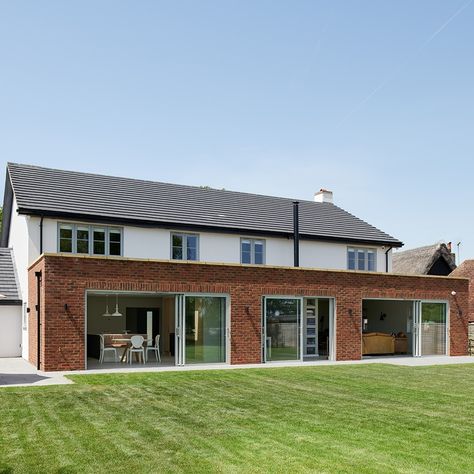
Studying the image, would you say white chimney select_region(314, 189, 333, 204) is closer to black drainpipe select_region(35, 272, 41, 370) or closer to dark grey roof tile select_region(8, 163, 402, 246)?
dark grey roof tile select_region(8, 163, 402, 246)

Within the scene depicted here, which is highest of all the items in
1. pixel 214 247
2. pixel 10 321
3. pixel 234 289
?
pixel 214 247

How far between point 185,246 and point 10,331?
25.2ft

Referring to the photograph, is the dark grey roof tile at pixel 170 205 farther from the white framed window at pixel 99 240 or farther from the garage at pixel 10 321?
the garage at pixel 10 321

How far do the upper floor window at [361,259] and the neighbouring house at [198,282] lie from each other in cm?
7

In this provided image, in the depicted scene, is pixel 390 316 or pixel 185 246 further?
pixel 390 316

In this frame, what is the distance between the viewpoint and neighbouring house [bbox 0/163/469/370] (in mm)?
18516

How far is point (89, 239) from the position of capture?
22.6 m

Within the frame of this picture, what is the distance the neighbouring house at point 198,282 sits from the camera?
1852 cm

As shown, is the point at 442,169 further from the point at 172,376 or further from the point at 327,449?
the point at 327,449

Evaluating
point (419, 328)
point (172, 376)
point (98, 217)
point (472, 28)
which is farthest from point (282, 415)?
point (419, 328)

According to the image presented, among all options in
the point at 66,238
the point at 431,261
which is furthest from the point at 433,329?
the point at 431,261

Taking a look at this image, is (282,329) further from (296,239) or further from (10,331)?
(10,331)

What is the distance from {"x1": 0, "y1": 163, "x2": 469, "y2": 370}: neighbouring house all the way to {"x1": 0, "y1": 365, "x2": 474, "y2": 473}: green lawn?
4.05m

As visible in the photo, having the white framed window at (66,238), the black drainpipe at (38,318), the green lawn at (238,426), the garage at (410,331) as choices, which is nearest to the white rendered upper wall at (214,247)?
the white framed window at (66,238)
